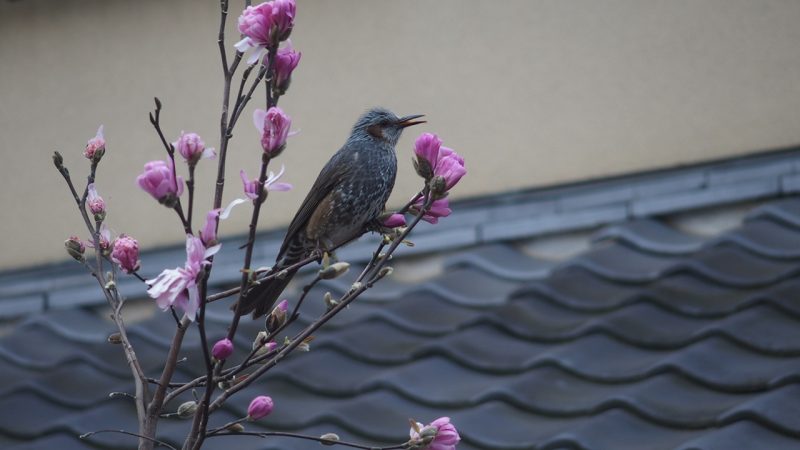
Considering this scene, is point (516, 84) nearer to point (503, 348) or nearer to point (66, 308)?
point (503, 348)

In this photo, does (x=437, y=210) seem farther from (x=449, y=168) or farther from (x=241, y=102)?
(x=241, y=102)

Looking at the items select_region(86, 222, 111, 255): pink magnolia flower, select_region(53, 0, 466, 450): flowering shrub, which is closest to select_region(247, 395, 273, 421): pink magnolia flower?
select_region(53, 0, 466, 450): flowering shrub

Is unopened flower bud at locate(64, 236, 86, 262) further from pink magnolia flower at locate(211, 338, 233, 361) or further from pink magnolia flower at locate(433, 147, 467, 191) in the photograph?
pink magnolia flower at locate(433, 147, 467, 191)

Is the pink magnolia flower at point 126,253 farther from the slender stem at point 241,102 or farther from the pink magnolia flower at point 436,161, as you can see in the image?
the pink magnolia flower at point 436,161

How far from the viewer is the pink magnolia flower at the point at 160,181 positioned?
1.39m

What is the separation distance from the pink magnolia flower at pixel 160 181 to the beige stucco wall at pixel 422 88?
2.95m

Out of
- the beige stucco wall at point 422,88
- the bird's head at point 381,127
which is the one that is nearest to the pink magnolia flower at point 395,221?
the bird's head at point 381,127

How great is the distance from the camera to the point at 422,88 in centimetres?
449

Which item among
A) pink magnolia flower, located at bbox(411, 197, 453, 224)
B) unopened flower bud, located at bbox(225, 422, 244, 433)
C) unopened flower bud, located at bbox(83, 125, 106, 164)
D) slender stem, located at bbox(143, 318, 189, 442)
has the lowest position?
unopened flower bud, located at bbox(225, 422, 244, 433)

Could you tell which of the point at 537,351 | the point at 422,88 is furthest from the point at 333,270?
the point at 422,88

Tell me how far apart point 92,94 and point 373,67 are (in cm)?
130

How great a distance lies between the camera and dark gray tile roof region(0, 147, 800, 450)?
3068mm

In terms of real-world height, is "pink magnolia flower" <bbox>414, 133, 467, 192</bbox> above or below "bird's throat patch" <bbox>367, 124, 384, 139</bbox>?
above

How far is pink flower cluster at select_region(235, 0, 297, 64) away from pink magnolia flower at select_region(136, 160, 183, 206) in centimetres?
22
